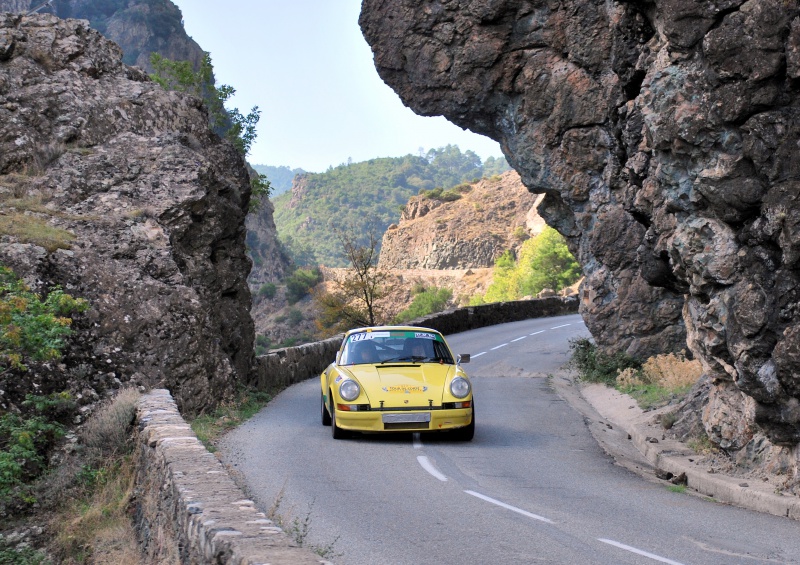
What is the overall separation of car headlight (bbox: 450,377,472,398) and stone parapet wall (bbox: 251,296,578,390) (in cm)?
751

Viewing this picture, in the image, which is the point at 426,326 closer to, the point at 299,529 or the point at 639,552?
the point at 299,529

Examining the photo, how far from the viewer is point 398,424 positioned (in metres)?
12.5

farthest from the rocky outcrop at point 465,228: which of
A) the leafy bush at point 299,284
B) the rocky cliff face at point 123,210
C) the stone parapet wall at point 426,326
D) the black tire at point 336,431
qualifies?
the black tire at point 336,431

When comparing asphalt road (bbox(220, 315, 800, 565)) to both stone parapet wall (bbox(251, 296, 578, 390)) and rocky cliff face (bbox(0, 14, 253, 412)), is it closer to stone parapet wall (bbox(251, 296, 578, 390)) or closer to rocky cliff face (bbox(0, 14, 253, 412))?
rocky cliff face (bbox(0, 14, 253, 412))

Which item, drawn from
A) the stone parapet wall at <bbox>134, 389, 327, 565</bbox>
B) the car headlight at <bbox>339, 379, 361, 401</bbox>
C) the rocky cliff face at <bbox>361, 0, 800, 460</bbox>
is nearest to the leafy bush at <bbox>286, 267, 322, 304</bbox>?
the rocky cliff face at <bbox>361, 0, 800, 460</bbox>

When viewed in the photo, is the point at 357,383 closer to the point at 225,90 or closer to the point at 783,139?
the point at 783,139

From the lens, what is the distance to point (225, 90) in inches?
1827

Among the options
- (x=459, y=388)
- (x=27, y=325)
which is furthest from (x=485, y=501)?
(x=27, y=325)

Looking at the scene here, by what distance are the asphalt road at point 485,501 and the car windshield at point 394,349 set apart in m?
1.18

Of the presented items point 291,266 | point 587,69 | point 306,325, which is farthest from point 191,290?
point 291,266

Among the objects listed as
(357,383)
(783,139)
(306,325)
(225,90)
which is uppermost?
(225,90)

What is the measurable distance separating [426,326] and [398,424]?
2138 centimetres

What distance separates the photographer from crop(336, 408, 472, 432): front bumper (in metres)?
12.6

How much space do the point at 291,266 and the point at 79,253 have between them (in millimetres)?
111053
